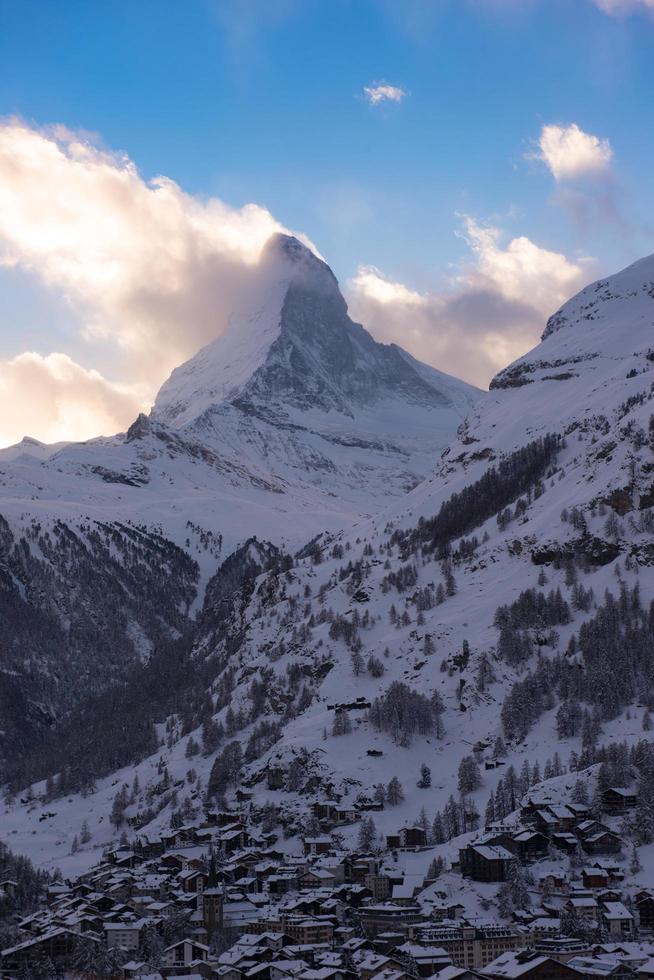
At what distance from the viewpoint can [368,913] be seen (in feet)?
428

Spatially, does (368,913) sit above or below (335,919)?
above

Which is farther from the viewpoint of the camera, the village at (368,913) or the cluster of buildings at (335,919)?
the village at (368,913)

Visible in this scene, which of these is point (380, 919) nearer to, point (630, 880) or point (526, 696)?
point (630, 880)

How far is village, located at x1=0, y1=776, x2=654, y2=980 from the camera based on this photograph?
11556 centimetres

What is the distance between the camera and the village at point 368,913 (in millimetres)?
115562

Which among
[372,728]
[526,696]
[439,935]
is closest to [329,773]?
[372,728]

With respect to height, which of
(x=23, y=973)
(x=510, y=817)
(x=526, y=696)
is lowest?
(x=23, y=973)

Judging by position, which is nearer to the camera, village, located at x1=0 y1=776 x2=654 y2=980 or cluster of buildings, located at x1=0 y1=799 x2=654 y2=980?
cluster of buildings, located at x1=0 y1=799 x2=654 y2=980

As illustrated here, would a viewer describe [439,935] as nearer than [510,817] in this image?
Yes

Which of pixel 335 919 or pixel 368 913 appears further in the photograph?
pixel 335 919

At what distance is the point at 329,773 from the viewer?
17512 centimetres

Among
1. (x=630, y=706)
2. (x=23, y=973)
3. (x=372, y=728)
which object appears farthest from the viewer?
(x=372, y=728)

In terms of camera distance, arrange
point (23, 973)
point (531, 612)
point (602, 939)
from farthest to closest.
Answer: point (531, 612), point (23, 973), point (602, 939)

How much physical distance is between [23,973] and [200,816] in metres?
54.0
